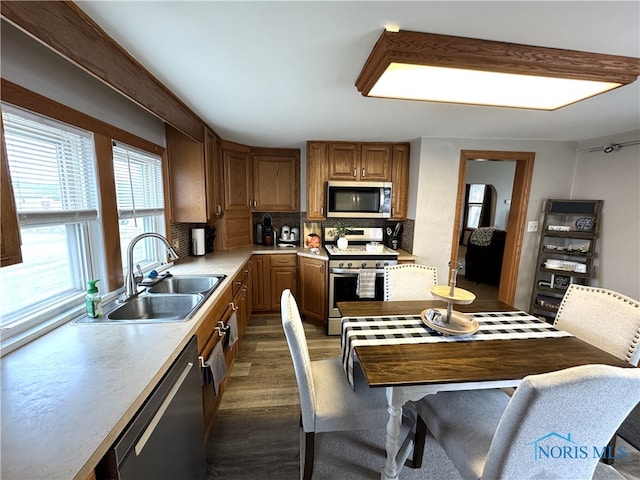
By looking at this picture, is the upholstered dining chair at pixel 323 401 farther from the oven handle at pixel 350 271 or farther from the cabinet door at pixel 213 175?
the cabinet door at pixel 213 175

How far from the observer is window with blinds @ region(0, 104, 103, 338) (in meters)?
1.09

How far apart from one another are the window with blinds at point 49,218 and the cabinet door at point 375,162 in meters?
2.48

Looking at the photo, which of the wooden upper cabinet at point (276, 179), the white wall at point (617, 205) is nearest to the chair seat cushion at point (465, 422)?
the white wall at point (617, 205)

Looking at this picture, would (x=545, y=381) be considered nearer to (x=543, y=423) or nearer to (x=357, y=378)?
→ (x=543, y=423)

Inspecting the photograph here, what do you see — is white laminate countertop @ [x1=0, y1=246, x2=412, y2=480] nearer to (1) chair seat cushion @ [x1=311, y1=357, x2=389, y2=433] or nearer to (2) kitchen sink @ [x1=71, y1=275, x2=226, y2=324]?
(2) kitchen sink @ [x1=71, y1=275, x2=226, y2=324]

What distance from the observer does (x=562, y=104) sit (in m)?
1.65

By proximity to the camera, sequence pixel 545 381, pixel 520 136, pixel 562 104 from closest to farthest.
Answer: pixel 545 381 < pixel 562 104 < pixel 520 136

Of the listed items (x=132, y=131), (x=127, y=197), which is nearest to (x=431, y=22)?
(x=132, y=131)

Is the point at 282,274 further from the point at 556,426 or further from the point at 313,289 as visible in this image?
the point at 556,426

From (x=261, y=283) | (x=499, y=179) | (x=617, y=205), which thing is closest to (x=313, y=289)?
(x=261, y=283)

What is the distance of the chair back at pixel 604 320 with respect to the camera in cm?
137

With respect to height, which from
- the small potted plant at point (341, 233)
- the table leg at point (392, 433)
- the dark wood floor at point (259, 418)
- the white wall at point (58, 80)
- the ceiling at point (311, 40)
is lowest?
the dark wood floor at point (259, 418)

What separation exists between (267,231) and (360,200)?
1.30 m

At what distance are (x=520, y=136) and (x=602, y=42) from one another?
185 centimetres
